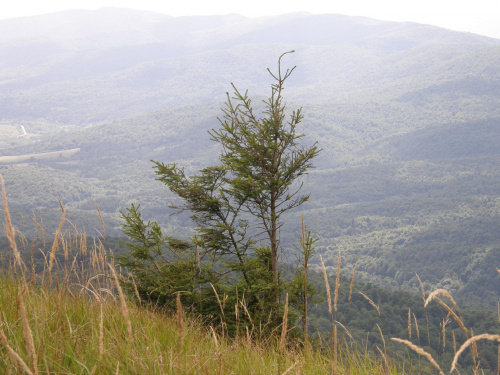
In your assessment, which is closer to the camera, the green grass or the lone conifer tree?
the green grass

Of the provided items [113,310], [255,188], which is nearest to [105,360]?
[113,310]

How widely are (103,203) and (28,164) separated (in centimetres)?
5616

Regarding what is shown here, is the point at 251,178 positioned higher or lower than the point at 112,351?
lower

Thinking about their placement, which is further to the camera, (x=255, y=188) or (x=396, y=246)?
(x=396, y=246)

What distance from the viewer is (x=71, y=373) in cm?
160

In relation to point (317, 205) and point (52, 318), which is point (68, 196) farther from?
point (52, 318)

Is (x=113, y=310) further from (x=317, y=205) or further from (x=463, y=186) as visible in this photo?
(x=463, y=186)

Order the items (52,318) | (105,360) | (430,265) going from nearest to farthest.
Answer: (105,360)
(52,318)
(430,265)

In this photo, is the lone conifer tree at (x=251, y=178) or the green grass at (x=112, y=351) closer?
the green grass at (x=112, y=351)

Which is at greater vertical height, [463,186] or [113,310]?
[113,310]

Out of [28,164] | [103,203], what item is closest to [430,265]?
[103,203]

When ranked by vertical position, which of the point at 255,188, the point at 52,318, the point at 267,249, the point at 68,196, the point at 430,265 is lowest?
the point at 430,265

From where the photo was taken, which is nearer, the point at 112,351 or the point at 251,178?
the point at 112,351

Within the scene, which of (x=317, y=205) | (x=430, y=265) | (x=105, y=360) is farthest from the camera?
(x=317, y=205)
